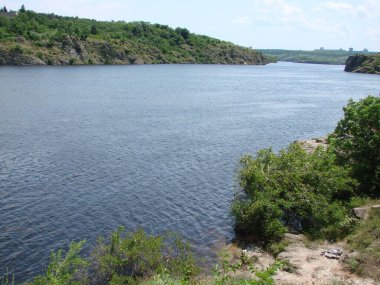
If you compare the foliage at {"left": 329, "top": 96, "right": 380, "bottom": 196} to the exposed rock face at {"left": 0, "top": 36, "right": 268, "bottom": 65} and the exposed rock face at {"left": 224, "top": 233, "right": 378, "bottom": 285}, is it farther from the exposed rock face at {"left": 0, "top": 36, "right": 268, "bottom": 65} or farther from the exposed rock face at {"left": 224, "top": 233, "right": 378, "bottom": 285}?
the exposed rock face at {"left": 0, "top": 36, "right": 268, "bottom": 65}

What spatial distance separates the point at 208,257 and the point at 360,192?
13.5m

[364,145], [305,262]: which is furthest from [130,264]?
[364,145]

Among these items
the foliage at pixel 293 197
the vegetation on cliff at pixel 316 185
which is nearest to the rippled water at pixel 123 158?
the foliage at pixel 293 197

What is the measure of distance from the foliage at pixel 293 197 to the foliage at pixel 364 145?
152 cm

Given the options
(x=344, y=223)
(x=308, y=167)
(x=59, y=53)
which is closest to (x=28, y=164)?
(x=308, y=167)

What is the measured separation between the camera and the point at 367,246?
24016 mm

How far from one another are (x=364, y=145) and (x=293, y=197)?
7.87 metres

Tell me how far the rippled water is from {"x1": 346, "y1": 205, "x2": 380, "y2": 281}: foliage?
889cm

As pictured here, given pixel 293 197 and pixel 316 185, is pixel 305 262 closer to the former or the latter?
pixel 293 197

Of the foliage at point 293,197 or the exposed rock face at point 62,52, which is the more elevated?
the exposed rock face at point 62,52

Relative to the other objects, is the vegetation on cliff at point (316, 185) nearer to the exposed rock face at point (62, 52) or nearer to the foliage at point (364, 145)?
the foliage at point (364, 145)

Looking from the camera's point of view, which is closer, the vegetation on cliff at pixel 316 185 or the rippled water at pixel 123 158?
the vegetation on cliff at pixel 316 185

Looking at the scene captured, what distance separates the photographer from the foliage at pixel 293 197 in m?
28.3

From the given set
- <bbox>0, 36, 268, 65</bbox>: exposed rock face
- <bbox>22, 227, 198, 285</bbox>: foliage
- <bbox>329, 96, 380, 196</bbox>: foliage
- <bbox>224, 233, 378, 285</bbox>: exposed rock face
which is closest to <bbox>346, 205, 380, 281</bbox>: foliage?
<bbox>224, 233, 378, 285</bbox>: exposed rock face
